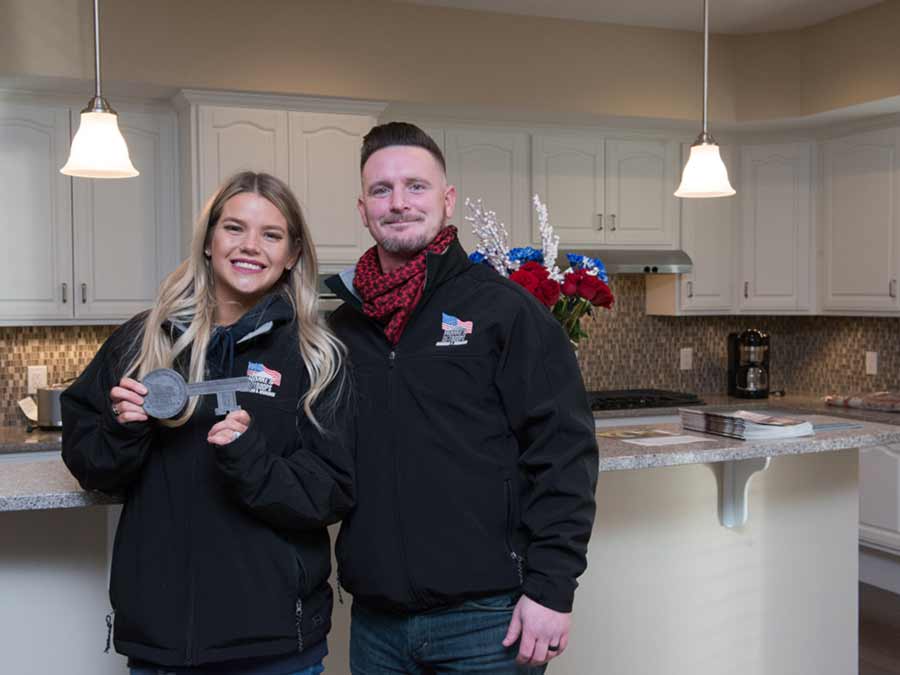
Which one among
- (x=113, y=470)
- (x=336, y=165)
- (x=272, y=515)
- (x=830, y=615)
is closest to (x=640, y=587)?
(x=830, y=615)

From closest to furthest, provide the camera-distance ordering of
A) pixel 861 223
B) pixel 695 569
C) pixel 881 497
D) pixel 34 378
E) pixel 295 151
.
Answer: pixel 695 569, pixel 295 151, pixel 34 378, pixel 881 497, pixel 861 223

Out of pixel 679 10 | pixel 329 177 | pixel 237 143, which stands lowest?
pixel 329 177

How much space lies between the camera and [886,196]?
454cm

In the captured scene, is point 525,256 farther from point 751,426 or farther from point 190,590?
point 190,590

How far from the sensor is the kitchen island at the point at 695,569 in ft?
6.49

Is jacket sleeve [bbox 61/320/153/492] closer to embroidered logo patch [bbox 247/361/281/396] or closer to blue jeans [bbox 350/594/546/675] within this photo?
embroidered logo patch [bbox 247/361/281/396]

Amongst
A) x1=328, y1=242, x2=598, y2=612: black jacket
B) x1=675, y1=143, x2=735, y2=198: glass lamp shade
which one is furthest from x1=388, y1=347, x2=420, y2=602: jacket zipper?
x1=675, y1=143, x2=735, y2=198: glass lamp shade

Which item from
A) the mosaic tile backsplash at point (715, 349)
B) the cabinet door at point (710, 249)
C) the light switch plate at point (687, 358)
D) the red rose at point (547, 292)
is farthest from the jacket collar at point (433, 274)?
the light switch plate at point (687, 358)

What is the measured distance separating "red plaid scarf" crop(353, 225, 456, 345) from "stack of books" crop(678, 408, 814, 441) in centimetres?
107

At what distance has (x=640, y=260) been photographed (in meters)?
4.71

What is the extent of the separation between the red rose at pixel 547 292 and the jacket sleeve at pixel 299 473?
65 centimetres

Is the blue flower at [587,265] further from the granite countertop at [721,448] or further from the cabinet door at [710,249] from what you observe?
the cabinet door at [710,249]

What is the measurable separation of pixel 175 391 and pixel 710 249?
158 inches

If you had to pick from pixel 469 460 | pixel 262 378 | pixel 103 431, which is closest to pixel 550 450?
pixel 469 460
